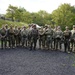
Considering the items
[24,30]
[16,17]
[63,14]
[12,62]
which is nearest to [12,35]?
[24,30]

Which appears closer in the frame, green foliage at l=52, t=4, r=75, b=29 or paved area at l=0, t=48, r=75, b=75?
paved area at l=0, t=48, r=75, b=75

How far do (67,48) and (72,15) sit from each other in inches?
1609

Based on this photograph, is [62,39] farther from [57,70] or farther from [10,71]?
[10,71]

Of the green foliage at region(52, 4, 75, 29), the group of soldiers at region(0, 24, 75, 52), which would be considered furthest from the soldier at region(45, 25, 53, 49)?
the green foliage at region(52, 4, 75, 29)

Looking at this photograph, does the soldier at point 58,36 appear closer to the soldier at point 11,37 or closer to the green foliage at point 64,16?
the soldier at point 11,37

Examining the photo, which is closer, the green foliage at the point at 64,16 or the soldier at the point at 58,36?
the soldier at the point at 58,36

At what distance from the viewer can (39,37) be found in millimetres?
19125

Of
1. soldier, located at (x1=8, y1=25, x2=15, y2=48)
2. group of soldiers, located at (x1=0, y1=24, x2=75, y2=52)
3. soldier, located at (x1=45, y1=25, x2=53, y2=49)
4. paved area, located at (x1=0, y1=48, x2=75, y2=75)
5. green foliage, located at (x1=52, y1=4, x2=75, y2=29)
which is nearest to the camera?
paved area, located at (x1=0, y1=48, x2=75, y2=75)

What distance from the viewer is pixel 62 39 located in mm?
17938

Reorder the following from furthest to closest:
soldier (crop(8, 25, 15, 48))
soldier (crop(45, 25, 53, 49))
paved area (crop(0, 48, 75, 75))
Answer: soldier (crop(8, 25, 15, 48)), soldier (crop(45, 25, 53, 49)), paved area (crop(0, 48, 75, 75))

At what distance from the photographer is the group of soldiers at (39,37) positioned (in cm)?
1784

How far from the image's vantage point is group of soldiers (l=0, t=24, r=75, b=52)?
703 inches

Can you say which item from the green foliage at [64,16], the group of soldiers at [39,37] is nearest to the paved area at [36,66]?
the group of soldiers at [39,37]

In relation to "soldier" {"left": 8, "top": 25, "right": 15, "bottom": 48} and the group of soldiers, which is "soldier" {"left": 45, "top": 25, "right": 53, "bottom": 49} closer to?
the group of soldiers
